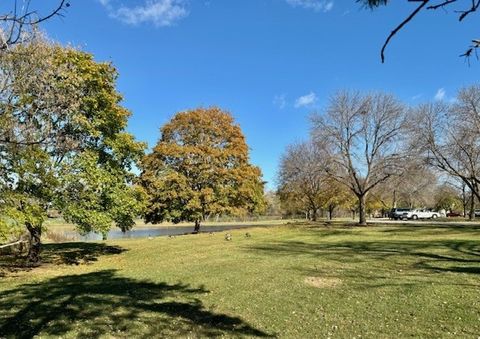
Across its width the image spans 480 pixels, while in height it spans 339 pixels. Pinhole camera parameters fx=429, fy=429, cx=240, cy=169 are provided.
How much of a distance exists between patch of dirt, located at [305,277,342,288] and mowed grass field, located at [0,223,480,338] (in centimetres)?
3

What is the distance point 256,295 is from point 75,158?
10537 millimetres

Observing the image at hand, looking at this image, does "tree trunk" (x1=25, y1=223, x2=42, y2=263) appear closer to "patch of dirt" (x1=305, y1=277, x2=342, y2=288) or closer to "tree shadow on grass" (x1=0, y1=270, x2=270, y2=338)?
"tree shadow on grass" (x1=0, y1=270, x2=270, y2=338)

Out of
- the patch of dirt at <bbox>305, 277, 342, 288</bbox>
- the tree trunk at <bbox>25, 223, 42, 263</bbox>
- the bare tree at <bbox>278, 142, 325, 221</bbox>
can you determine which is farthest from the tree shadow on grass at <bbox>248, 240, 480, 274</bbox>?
the bare tree at <bbox>278, 142, 325, 221</bbox>

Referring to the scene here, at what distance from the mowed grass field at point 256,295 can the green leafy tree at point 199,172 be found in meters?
13.5

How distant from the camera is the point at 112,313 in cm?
888

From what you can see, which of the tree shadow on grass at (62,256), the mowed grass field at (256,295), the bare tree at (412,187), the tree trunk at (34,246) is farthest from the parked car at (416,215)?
the tree trunk at (34,246)

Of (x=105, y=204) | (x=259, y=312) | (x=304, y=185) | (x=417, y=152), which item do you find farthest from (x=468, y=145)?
(x=259, y=312)

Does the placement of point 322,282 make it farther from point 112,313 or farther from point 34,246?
point 34,246

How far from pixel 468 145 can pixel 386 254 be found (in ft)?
61.3

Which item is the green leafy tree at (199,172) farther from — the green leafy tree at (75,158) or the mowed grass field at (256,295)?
the mowed grass field at (256,295)

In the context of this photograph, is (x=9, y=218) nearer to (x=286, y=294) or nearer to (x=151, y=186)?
(x=286, y=294)

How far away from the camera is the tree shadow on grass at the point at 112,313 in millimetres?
7754

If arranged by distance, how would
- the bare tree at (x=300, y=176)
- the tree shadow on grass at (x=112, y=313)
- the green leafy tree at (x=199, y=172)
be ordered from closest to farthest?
1. the tree shadow on grass at (x=112, y=313)
2. the green leafy tree at (x=199, y=172)
3. the bare tree at (x=300, y=176)

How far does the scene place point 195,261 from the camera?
16.8 meters
